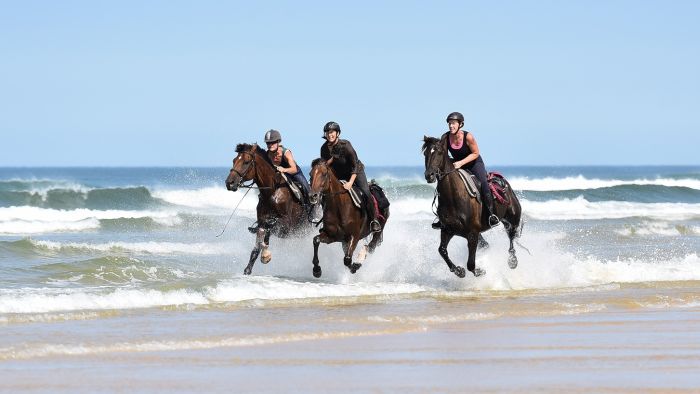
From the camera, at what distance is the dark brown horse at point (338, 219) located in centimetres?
1520

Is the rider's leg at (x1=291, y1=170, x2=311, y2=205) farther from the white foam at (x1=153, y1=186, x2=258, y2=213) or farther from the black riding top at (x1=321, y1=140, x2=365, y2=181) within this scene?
the white foam at (x1=153, y1=186, x2=258, y2=213)

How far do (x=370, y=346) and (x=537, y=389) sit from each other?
2490 mm

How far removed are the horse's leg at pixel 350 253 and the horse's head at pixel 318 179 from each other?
112cm

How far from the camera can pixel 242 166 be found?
15.5 metres

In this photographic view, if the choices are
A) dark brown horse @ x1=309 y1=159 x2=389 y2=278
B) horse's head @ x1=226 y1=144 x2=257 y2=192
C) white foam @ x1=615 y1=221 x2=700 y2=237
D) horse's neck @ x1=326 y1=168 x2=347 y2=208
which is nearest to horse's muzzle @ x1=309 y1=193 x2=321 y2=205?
dark brown horse @ x1=309 y1=159 x2=389 y2=278

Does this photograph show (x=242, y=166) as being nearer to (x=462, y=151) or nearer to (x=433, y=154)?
(x=433, y=154)

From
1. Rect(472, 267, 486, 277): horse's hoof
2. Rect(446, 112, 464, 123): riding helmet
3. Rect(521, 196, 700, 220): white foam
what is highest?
Rect(446, 112, 464, 123): riding helmet

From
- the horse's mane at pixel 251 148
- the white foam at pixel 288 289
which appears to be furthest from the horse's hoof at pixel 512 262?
the horse's mane at pixel 251 148

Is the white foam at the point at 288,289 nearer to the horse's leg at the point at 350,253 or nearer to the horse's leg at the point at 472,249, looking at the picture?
the horse's leg at the point at 350,253

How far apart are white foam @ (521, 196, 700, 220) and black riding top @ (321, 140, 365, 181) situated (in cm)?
2839

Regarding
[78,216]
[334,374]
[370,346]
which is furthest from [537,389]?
[78,216]

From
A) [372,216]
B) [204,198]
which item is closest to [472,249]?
[372,216]

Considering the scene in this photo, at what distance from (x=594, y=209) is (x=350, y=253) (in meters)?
35.7

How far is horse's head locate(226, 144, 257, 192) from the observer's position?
15242 millimetres
